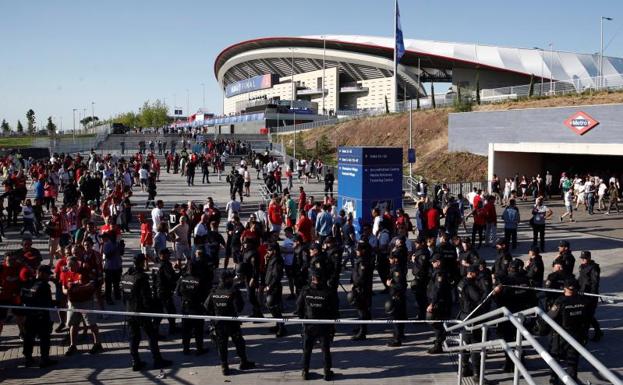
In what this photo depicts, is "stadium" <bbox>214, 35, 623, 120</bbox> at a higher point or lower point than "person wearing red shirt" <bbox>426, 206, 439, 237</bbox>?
higher

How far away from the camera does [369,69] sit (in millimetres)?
87312

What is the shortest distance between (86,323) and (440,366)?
219 inches

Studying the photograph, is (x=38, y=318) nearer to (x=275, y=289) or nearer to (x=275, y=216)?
(x=275, y=289)

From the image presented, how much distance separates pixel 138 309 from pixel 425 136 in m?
36.9

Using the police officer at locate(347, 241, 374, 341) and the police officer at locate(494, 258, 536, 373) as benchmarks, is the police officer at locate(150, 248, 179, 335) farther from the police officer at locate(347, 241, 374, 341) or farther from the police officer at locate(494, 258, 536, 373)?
the police officer at locate(494, 258, 536, 373)

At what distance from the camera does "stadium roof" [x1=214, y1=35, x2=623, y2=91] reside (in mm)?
70312

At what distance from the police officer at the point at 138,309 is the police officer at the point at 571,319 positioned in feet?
17.0

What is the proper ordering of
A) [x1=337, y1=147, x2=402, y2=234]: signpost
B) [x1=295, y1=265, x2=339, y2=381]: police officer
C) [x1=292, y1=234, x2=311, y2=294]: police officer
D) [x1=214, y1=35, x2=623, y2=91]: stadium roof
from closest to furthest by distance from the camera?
[x1=295, y1=265, x2=339, y2=381]: police officer < [x1=292, y1=234, x2=311, y2=294]: police officer < [x1=337, y1=147, x2=402, y2=234]: signpost < [x1=214, y1=35, x2=623, y2=91]: stadium roof

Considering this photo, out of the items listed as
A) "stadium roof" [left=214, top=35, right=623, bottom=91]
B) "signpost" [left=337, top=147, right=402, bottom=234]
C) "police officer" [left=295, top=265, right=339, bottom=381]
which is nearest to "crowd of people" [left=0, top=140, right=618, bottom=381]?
"police officer" [left=295, top=265, right=339, bottom=381]

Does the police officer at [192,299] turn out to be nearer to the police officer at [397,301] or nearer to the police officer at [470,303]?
the police officer at [397,301]

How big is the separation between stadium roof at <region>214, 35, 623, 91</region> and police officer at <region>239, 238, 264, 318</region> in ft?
211

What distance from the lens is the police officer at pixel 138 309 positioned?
785 centimetres

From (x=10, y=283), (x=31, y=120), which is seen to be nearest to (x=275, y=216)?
(x=10, y=283)

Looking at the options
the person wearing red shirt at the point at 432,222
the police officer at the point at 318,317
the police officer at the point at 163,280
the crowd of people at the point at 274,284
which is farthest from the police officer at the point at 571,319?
the person wearing red shirt at the point at 432,222
